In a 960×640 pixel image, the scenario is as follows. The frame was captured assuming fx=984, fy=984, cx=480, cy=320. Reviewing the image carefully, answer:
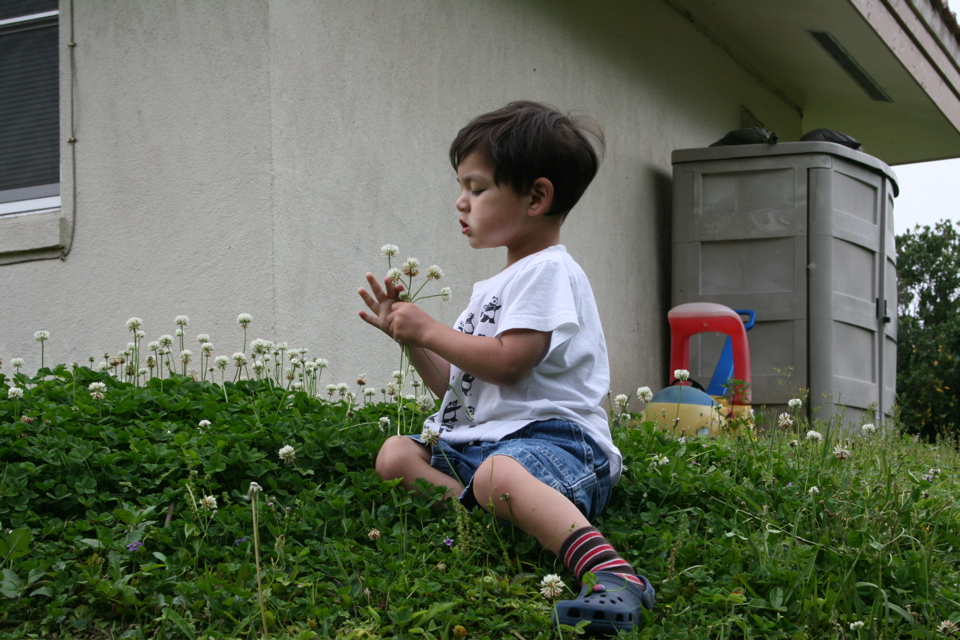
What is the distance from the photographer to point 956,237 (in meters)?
17.2

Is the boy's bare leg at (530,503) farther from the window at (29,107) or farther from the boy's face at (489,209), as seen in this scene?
the window at (29,107)

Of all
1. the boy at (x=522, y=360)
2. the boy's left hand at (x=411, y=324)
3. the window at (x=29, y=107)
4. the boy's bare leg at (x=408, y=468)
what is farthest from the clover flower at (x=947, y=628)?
the window at (x=29, y=107)

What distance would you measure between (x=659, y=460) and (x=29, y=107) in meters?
4.43

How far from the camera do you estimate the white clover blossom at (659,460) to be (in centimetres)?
340

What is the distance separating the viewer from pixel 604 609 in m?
2.22

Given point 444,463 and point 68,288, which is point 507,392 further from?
point 68,288

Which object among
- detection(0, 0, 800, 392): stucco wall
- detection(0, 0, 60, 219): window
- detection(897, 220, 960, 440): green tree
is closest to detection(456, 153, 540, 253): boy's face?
detection(0, 0, 800, 392): stucco wall

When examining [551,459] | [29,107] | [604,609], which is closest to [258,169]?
[29,107]

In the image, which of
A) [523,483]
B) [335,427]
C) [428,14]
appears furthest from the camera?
[428,14]

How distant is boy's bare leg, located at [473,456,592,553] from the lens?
2.54m

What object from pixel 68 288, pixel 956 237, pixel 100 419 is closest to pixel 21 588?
pixel 100 419

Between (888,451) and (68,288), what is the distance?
4315 millimetres

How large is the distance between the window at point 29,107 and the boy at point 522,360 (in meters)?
3.56

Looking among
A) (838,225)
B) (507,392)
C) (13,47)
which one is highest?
(13,47)
